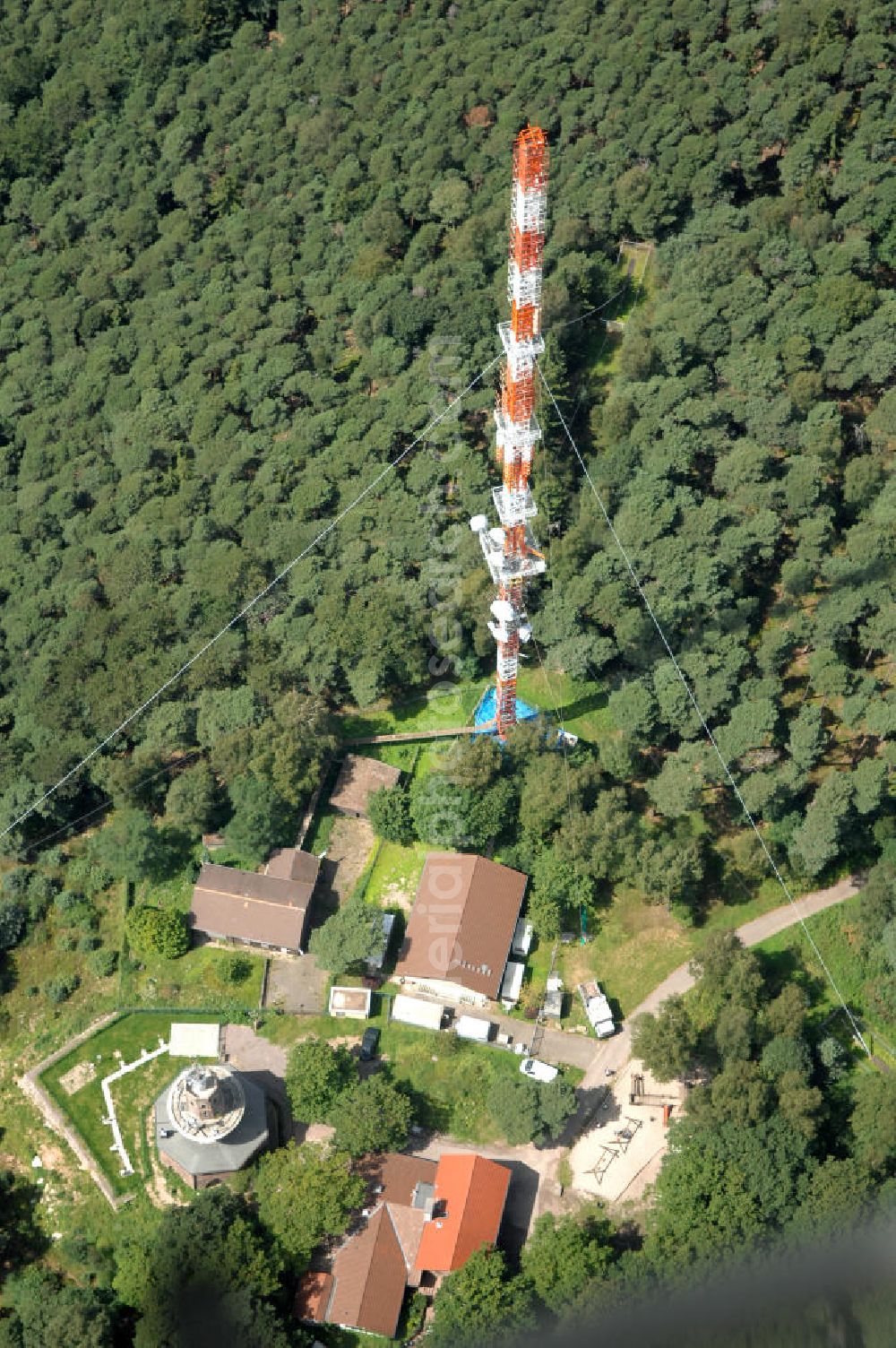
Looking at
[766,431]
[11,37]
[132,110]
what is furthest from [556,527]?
[11,37]

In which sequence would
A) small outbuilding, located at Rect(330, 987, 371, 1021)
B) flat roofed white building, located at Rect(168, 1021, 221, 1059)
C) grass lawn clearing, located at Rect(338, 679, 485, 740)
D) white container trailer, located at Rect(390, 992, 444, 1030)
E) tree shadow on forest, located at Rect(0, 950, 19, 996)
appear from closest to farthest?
1. white container trailer, located at Rect(390, 992, 444, 1030)
2. flat roofed white building, located at Rect(168, 1021, 221, 1059)
3. small outbuilding, located at Rect(330, 987, 371, 1021)
4. tree shadow on forest, located at Rect(0, 950, 19, 996)
5. grass lawn clearing, located at Rect(338, 679, 485, 740)

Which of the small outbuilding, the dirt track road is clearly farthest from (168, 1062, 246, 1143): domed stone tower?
the dirt track road

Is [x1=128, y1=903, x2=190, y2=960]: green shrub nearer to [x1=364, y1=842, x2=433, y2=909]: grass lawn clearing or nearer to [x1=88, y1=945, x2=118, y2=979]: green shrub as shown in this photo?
[x1=88, y1=945, x2=118, y2=979]: green shrub

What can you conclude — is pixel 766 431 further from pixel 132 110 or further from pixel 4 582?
pixel 132 110

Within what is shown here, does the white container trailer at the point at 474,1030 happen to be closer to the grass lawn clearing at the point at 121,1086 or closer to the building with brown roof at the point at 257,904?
the building with brown roof at the point at 257,904

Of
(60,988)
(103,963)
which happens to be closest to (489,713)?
(103,963)

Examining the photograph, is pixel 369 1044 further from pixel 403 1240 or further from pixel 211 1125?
pixel 403 1240
